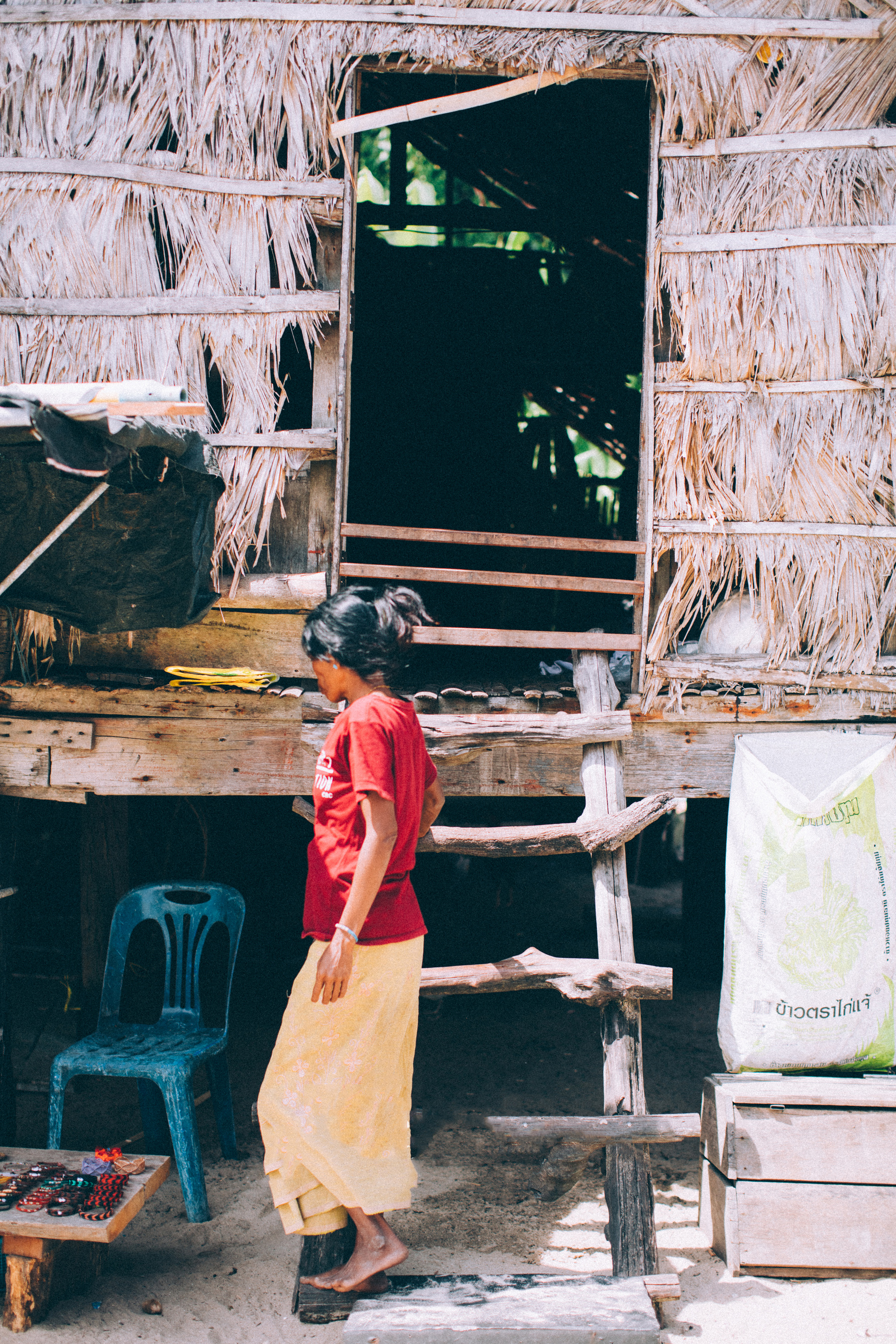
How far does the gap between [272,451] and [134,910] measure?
73.1 inches

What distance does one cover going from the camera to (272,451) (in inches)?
132

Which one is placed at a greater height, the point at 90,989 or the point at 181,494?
the point at 181,494

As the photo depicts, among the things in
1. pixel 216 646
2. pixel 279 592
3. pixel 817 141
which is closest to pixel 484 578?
pixel 279 592

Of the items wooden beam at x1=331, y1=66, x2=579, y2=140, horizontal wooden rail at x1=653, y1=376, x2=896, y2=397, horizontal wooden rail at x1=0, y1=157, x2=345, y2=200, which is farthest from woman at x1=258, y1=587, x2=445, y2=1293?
wooden beam at x1=331, y1=66, x2=579, y2=140

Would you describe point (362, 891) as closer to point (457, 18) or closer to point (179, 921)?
point (179, 921)

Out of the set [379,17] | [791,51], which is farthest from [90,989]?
[791,51]

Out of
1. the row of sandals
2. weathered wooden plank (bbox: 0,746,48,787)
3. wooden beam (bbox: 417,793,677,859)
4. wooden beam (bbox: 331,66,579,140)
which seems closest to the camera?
the row of sandals

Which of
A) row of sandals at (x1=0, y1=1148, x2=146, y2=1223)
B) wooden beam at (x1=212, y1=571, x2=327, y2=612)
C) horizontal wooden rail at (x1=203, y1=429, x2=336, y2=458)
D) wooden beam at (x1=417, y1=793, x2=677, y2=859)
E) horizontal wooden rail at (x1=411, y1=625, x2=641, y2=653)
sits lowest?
row of sandals at (x1=0, y1=1148, x2=146, y2=1223)

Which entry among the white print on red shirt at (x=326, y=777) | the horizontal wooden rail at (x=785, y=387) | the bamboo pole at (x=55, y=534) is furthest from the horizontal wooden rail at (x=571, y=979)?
the horizontal wooden rail at (x=785, y=387)

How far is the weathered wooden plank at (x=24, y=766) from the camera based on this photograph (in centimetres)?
344

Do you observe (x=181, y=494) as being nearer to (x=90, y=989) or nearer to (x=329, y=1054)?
(x=329, y=1054)

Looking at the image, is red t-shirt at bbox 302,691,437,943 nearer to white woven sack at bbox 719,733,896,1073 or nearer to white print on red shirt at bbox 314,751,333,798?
white print on red shirt at bbox 314,751,333,798

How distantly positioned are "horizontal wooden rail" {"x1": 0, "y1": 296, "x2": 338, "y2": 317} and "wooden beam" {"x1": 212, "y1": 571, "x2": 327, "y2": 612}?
0.96 meters

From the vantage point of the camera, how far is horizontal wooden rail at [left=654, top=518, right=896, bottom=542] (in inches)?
131
